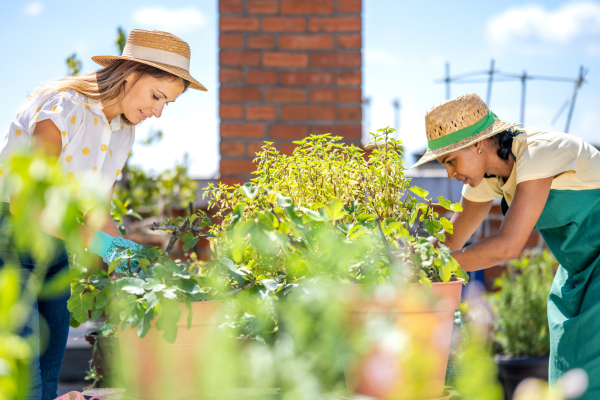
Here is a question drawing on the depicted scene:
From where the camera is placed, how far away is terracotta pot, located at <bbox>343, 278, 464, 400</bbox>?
362mm

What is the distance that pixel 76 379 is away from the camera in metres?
2.69

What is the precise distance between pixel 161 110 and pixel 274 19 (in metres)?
1.40

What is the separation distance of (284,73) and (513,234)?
68.7 inches

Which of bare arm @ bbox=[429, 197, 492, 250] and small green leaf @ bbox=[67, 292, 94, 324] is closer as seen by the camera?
small green leaf @ bbox=[67, 292, 94, 324]

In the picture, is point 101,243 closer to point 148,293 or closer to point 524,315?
point 148,293

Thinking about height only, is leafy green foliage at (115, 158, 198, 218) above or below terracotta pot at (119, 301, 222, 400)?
above

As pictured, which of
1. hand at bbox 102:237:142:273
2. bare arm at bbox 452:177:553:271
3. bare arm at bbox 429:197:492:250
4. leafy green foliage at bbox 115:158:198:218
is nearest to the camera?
hand at bbox 102:237:142:273

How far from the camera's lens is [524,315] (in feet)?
9.39

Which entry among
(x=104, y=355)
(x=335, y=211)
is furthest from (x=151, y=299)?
(x=104, y=355)

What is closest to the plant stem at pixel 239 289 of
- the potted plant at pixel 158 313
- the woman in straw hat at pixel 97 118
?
the potted plant at pixel 158 313

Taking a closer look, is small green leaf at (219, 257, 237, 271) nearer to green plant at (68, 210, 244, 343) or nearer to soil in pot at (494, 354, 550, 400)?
green plant at (68, 210, 244, 343)

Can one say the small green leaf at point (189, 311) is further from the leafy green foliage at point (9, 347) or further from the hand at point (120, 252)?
the leafy green foliage at point (9, 347)

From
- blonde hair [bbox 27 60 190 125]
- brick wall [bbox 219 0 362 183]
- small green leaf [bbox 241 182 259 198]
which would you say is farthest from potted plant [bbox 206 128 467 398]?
brick wall [bbox 219 0 362 183]

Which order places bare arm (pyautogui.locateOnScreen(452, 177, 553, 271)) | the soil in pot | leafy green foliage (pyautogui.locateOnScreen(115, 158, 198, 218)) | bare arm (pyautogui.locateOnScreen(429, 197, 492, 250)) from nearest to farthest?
1. bare arm (pyautogui.locateOnScreen(452, 177, 553, 271))
2. bare arm (pyautogui.locateOnScreen(429, 197, 492, 250))
3. the soil in pot
4. leafy green foliage (pyautogui.locateOnScreen(115, 158, 198, 218))
